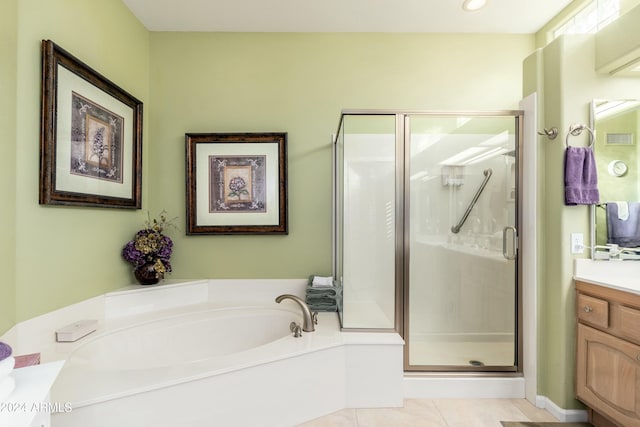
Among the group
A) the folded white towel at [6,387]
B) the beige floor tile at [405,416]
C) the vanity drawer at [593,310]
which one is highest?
the folded white towel at [6,387]

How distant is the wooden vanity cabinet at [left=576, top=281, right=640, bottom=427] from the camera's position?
5.36ft

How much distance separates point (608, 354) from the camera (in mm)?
1768

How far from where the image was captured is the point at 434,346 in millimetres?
2328

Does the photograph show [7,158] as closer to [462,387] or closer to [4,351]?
[4,351]

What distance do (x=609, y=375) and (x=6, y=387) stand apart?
2.40m

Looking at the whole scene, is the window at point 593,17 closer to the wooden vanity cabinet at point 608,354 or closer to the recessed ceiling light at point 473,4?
the recessed ceiling light at point 473,4

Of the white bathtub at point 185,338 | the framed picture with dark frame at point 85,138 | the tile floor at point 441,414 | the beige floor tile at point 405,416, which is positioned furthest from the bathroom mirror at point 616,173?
the framed picture with dark frame at point 85,138

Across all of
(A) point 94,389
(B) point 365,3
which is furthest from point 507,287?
(A) point 94,389

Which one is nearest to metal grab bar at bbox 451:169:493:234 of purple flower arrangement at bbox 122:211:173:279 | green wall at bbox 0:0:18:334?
purple flower arrangement at bbox 122:211:173:279

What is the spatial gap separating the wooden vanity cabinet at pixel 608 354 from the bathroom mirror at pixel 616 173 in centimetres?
32

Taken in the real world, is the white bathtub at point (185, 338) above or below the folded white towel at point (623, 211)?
below

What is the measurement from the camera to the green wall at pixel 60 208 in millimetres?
1624

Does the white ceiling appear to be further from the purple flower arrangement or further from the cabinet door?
the cabinet door

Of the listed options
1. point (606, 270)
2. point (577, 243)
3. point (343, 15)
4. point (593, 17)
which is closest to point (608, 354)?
point (606, 270)
